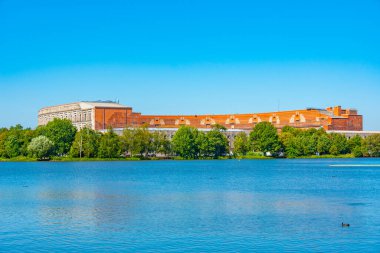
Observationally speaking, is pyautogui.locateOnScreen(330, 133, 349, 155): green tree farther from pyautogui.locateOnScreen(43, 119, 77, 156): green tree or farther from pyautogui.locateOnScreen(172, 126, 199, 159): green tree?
pyautogui.locateOnScreen(43, 119, 77, 156): green tree

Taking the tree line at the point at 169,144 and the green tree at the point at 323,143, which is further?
the green tree at the point at 323,143

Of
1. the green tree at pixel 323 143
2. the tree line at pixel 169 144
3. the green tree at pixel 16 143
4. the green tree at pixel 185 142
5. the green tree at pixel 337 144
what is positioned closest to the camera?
the tree line at pixel 169 144

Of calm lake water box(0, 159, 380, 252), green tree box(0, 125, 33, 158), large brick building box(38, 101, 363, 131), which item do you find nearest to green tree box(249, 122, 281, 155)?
large brick building box(38, 101, 363, 131)

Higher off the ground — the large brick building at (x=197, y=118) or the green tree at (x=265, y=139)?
the large brick building at (x=197, y=118)

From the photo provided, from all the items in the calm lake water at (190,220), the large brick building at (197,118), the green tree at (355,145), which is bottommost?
the calm lake water at (190,220)

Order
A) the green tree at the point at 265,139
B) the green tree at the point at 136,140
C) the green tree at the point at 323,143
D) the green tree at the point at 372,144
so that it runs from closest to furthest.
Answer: the green tree at the point at 136,140, the green tree at the point at 265,139, the green tree at the point at 323,143, the green tree at the point at 372,144

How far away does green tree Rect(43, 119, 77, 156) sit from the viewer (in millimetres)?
120000

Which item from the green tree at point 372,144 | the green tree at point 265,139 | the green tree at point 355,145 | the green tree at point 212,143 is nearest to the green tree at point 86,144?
the green tree at point 212,143

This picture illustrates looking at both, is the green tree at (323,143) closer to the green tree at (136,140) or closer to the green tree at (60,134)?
the green tree at (136,140)

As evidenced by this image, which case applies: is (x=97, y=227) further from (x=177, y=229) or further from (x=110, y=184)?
(x=110, y=184)

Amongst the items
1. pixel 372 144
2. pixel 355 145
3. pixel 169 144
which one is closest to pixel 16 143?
pixel 169 144

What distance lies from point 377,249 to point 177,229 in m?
8.61

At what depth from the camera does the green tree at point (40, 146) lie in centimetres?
11262

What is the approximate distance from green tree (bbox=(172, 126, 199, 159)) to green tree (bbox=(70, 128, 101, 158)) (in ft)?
57.4
